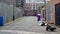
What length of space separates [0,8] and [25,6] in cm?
6664

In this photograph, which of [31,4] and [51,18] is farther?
[31,4]

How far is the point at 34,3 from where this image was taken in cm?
8956

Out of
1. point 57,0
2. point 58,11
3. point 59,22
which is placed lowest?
point 59,22

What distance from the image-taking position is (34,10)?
88250mm

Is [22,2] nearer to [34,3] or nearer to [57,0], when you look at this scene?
[34,3]

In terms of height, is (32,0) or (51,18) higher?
(32,0)

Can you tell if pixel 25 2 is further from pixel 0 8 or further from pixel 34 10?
pixel 0 8

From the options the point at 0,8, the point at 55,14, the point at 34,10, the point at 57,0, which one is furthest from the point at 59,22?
the point at 34,10

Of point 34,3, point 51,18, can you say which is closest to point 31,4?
point 34,3

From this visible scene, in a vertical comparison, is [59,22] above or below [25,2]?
below

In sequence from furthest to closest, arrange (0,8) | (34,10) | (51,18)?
1. (34,10)
2. (51,18)
3. (0,8)

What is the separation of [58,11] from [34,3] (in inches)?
2653

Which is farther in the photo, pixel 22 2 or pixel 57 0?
pixel 22 2

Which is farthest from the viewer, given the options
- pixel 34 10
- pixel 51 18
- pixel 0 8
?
pixel 34 10
